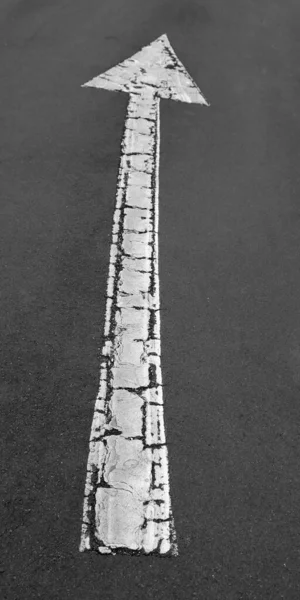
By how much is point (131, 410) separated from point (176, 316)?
1.07 meters

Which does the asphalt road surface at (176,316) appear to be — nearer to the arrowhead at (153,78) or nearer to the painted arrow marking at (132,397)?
the painted arrow marking at (132,397)

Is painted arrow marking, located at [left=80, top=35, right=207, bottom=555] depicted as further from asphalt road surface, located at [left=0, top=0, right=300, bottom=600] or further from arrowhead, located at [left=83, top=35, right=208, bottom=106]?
arrowhead, located at [left=83, top=35, right=208, bottom=106]

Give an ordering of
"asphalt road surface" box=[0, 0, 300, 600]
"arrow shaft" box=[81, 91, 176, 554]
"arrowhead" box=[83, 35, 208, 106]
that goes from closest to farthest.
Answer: "asphalt road surface" box=[0, 0, 300, 600] → "arrow shaft" box=[81, 91, 176, 554] → "arrowhead" box=[83, 35, 208, 106]

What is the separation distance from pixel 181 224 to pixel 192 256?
0.52 m

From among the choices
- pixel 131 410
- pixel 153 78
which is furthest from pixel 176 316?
pixel 153 78

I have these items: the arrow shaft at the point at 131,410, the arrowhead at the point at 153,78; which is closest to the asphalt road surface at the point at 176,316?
the arrow shaft at the point at 131,410

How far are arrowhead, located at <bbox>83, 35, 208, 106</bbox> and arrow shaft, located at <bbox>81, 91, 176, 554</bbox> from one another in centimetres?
255

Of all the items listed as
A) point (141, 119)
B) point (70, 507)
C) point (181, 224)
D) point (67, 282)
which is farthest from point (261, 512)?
point (141, 119)

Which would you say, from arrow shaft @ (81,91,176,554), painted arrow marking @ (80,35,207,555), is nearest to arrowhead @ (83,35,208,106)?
painted arrow marking @ (80,35,207,555)

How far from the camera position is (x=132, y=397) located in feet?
14.4

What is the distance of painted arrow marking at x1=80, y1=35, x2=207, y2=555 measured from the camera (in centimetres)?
360

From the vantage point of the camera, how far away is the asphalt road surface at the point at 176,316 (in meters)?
3.48

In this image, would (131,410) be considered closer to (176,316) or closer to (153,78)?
(176,316)

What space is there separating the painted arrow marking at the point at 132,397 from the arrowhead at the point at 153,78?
1.40 m
